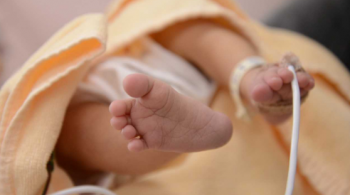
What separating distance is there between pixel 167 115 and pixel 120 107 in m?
0.06

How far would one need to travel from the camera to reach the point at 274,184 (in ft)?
1.74

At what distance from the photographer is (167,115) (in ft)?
1.17

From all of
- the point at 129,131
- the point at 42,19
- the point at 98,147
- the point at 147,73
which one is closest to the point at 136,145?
the point at 129,131

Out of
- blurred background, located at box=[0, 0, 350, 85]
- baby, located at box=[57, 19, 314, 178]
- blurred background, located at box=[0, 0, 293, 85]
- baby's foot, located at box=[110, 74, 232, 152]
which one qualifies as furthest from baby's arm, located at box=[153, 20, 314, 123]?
blurred background, located at box=[0, 0, 293, 85]

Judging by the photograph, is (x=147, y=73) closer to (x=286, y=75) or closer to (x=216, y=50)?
(x=216, y=50)

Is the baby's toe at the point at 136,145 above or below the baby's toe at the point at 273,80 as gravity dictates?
below

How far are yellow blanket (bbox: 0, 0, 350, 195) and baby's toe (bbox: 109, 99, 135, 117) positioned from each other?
14 centimetres

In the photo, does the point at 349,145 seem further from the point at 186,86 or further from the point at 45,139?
the point at 45,139

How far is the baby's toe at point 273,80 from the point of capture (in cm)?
40

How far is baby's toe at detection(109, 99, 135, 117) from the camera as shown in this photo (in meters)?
0.33

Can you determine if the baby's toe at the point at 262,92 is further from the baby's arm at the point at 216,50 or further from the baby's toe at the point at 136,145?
the baby's toe at the point at 136,145

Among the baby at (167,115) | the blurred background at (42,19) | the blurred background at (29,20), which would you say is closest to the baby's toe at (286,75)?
the baby at (167,115)

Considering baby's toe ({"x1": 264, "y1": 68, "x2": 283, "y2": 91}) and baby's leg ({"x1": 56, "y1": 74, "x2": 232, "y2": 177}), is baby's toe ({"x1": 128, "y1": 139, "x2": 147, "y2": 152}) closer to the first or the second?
baby's leg ({"x1": 56, "y1": 74, "x2": 232, "y2": 177})

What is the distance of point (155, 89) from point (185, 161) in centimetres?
28
